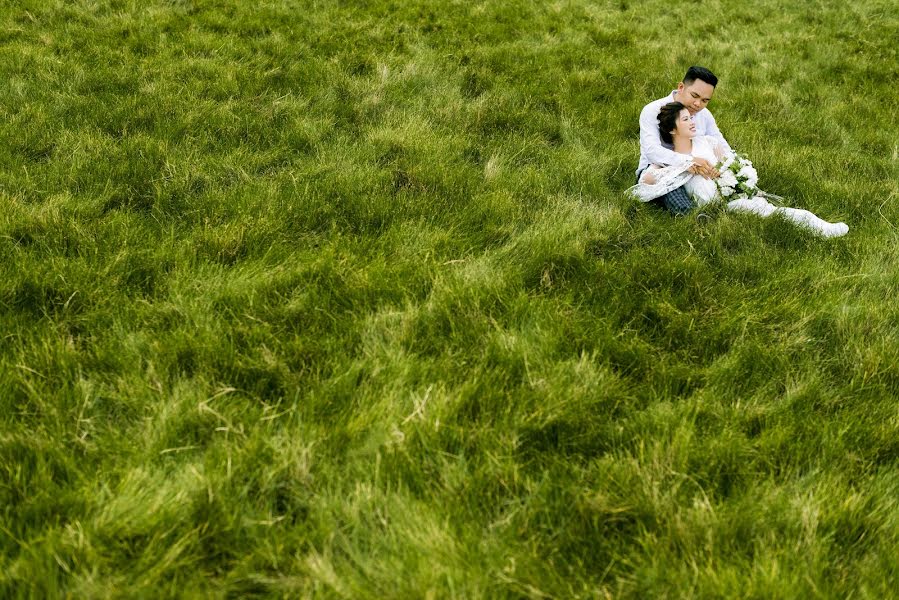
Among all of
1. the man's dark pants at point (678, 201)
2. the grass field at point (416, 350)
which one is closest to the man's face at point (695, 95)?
the grass field at point (416, 350)

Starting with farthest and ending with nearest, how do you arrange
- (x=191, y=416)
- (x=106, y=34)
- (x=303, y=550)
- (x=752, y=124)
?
(x=106, y=34) → (x=752, y=124) → (x=191, y=416) → (x=303, y=550)

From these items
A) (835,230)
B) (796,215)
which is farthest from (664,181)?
(835,230)

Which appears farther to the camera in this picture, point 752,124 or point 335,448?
point 752,124

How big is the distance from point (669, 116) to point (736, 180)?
805 millimetres

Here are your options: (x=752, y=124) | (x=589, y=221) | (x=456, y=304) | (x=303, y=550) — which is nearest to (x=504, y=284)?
(x=456, y=304)

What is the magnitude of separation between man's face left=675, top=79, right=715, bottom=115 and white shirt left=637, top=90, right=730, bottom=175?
0.37 feet

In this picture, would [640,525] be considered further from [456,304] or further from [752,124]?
[752,124]

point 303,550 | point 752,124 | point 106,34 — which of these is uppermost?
point 106,34

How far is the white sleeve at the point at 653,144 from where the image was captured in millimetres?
5230

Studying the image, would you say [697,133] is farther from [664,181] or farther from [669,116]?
[664,181]

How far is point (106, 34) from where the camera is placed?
293 inches

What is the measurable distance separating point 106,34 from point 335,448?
23.1 ft

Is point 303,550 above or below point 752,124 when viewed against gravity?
below

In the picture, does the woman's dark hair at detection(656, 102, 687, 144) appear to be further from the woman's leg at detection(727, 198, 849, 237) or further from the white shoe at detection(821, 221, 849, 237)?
the white shoe at detection(821, 221, 849, 237)
